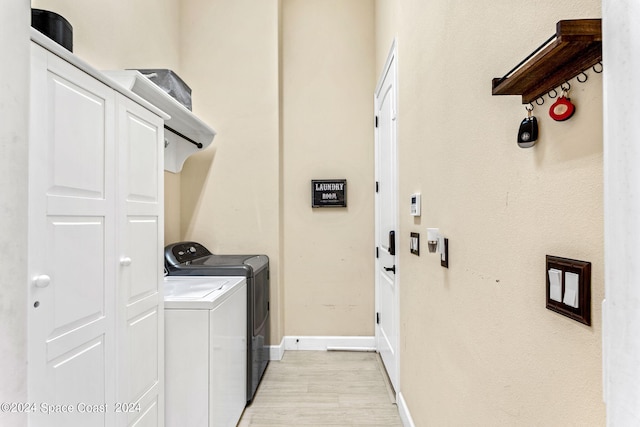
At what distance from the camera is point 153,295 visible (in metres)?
1.43

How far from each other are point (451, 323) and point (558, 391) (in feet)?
1.98

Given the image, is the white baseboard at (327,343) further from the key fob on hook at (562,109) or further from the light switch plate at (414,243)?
the key fob on hook at (562,109)

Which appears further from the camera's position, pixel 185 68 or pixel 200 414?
pixel 185 68

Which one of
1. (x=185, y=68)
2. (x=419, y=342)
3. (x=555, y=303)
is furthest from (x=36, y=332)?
(x=185, y=68)

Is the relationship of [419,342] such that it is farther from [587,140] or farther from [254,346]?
[587,140]

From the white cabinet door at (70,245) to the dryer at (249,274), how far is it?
111 cm

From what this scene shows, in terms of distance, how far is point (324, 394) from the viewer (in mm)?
2373

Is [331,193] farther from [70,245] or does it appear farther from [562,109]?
[562,109]

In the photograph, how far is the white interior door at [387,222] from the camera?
7.50ft

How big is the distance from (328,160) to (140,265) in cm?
211

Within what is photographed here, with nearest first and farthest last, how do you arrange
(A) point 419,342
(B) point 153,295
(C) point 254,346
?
(B) point 153,295 → (A) point 419,342 → (C) point 254,346

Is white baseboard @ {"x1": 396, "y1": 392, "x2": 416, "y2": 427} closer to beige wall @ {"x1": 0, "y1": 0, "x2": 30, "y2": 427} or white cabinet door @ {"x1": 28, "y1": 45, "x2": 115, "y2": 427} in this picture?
white cabinet door @ {"x1": 28, "y1": 45, "x2": 115, "y2": 427}

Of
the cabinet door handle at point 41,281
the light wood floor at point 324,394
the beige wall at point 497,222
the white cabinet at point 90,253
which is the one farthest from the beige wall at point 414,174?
the cabinet door handle at point 41,281

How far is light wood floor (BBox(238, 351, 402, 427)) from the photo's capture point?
209 centimetres
